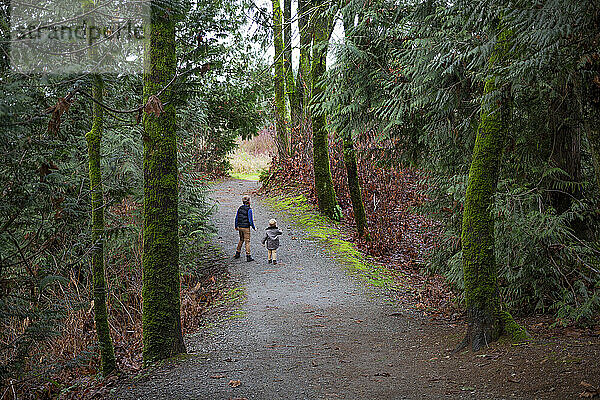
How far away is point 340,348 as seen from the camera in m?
7.66

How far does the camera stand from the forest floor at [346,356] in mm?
5227

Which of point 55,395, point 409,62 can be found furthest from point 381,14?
point 55,395

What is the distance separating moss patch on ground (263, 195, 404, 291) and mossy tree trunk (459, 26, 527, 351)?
18.4 feet

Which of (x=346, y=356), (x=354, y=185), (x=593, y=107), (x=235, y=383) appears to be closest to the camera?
(x=593, y=107)

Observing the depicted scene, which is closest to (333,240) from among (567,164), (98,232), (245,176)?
(567,164)

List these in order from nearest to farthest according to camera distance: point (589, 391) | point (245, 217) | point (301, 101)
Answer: point (589, 391) → point (245, 217) → point (301, 101)

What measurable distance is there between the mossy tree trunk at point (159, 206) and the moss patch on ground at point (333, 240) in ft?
20.8

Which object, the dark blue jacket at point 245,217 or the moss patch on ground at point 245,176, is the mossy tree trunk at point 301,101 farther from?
the moss patch on ground at point 245,176

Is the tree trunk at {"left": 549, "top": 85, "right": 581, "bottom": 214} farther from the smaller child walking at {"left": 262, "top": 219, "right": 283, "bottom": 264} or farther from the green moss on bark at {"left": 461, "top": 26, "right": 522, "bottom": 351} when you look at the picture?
the smaller child walking at {"left": 262, "top": 219, "right": 283, "bottom": 264}

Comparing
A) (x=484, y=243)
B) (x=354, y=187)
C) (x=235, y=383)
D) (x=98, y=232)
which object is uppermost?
(x=354, y=187)

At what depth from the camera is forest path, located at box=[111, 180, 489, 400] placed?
5.57 meters

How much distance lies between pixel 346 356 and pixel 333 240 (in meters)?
8.31

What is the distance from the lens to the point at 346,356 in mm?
7195

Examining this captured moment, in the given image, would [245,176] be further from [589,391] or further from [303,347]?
[589,391]
